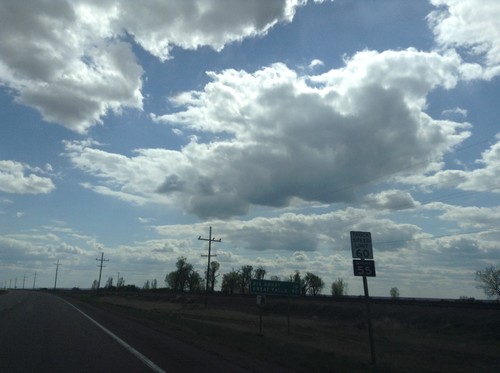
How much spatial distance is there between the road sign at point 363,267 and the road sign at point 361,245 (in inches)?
6.5

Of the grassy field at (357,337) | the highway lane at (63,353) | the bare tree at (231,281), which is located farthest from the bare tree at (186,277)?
the highway lane at (63,353)

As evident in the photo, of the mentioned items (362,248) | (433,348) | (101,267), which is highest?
(101,267)

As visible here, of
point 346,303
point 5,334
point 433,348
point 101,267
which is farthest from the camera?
point 101,267

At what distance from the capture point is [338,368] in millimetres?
13602

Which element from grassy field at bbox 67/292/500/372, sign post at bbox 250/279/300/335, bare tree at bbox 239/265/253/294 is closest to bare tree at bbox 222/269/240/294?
bare tree at bbox 239/265/253/294

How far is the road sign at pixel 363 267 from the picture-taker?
1466 centimetres

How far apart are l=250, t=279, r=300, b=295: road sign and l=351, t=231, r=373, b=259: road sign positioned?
17896 millimetres

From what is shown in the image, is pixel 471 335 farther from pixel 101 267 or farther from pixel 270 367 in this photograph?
pixel 101 267

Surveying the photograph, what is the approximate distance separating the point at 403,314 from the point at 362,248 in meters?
35.7

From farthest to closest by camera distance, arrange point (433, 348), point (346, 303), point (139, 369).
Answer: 1. point (346, 303)
2. point (433, 348)
3. point (139, 369)

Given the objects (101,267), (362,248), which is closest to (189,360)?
(362,248)

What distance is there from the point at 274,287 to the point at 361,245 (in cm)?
1854

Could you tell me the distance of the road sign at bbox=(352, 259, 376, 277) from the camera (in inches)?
577

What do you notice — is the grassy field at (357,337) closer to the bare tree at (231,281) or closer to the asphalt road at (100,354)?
the asphalt road at (100,354)
